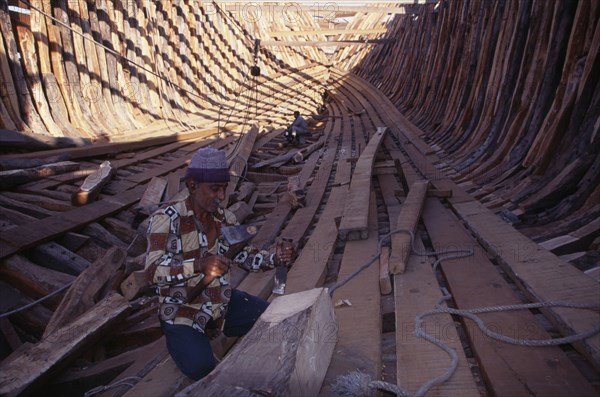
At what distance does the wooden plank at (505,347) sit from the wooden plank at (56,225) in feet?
10.1

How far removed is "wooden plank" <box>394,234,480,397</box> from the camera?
2.12 m

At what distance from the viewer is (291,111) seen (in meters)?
13.8

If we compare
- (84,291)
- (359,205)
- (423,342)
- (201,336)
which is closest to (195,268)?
(201,336)

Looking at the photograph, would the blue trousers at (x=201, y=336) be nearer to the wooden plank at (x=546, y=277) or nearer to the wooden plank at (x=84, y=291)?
the wooden plank at (x=84, y=291)

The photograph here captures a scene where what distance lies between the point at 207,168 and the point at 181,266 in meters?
0.50

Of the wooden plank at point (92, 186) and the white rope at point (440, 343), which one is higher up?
the wooden plank at point (92, 186)

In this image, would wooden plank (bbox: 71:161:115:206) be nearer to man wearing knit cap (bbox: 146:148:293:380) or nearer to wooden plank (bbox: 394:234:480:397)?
man wearing knit cap (bbox: 146:148:293:380)

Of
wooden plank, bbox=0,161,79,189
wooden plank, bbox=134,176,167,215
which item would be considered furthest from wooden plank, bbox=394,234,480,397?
wooden plank, bbox=0,161,79,189

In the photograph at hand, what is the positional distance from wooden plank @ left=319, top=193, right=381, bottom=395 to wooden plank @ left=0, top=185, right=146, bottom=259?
2.39 metres

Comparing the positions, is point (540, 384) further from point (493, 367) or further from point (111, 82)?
point (111, 82)

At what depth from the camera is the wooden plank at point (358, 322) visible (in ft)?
7.76

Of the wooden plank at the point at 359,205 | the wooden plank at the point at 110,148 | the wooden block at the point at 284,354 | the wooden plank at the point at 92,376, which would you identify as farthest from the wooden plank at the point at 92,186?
the wooden block at the point at 284,354

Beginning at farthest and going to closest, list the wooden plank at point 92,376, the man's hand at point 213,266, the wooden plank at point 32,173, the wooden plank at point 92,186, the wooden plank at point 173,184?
1. the wooden plank at point 173,184
2. the wooden plank at point 32,173
3. the wooden plank at point 92,186
4. the wooden plank at point 92,376
5. the man's hand at point 213,266

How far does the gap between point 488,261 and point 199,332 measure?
72.2 inches
